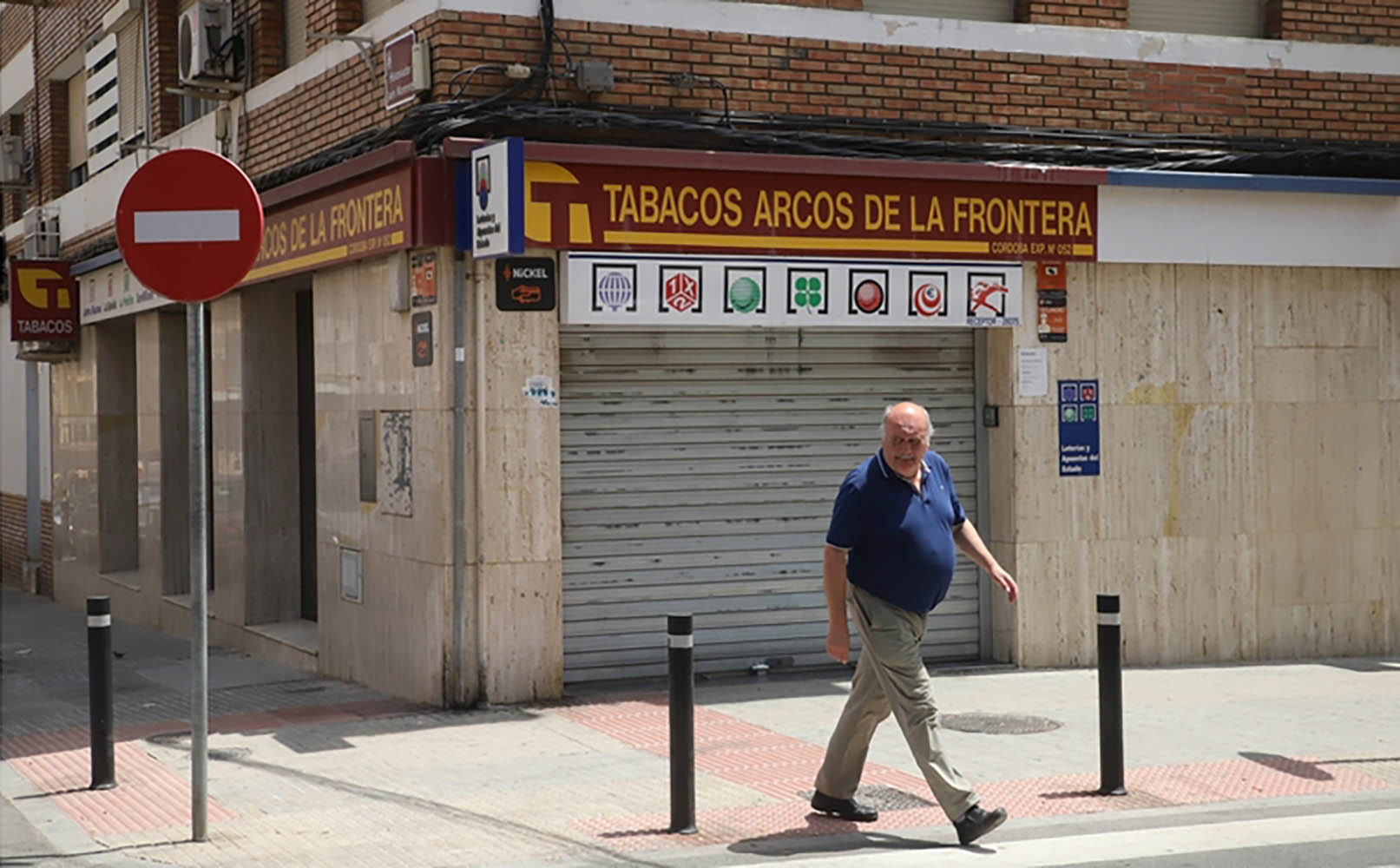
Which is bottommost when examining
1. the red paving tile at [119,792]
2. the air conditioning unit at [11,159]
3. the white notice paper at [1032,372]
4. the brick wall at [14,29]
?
the red paving tile at [119,792]

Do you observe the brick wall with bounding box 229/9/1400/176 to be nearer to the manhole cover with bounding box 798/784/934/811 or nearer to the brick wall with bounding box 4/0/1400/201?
the brick wall with bounding box 4/0/1400/201

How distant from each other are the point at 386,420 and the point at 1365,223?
729 centimetres

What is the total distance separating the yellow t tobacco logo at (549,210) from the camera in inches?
407

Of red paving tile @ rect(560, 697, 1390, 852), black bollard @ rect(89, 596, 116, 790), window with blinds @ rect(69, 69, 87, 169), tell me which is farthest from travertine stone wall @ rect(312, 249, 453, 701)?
window with blinds @ rect(69, 69, 87, 169)

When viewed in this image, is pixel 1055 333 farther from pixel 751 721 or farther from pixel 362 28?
pixel 362 28

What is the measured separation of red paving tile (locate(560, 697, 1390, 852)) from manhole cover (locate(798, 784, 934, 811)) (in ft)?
0.15

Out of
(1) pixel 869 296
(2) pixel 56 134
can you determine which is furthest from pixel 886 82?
(2) pixel 56 134

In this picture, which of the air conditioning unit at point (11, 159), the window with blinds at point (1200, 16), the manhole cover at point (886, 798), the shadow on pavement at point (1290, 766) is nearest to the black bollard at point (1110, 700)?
the manhole cover at point (886, 798)

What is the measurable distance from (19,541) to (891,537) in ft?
63.7

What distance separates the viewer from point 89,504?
19.4 metres

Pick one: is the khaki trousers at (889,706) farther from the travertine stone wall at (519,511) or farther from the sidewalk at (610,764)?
the travertine stone wall at (519,511)

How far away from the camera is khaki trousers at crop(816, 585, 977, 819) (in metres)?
7.00

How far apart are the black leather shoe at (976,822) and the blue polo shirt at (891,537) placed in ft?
2.84

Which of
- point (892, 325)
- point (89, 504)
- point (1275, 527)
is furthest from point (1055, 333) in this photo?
point (89, 504)
